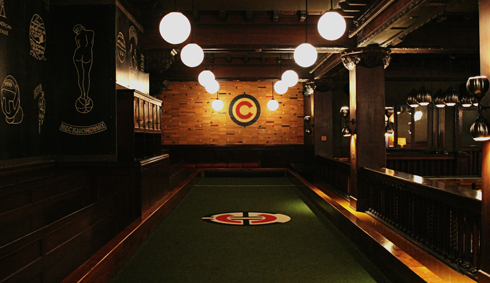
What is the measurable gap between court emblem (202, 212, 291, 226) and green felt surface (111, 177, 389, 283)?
176 mm

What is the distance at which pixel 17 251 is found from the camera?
2861mm

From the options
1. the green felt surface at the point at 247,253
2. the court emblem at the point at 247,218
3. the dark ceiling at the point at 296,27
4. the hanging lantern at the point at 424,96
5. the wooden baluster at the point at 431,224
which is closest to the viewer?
the green felt surface at the point at 247,253

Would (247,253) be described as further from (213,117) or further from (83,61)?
(213,117)

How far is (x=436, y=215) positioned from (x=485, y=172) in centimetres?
144

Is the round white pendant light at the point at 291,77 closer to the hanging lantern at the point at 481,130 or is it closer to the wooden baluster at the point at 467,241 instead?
the wooden baluster at the point at 467,241

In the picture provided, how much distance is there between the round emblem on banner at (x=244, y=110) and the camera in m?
14.3

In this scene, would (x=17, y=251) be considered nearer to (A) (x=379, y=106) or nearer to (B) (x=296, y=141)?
(A) (x=379, y=106)

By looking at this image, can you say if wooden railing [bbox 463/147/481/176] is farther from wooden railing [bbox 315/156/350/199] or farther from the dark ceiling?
the dark ceiling

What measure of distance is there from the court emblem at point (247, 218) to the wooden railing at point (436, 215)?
5.54 ft

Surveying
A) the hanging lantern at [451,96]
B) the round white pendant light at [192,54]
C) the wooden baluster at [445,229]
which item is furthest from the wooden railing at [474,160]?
the round white pendant light at [192,54]

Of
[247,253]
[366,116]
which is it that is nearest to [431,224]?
[247,253]

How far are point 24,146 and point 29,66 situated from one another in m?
1.10

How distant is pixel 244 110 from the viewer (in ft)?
46.9

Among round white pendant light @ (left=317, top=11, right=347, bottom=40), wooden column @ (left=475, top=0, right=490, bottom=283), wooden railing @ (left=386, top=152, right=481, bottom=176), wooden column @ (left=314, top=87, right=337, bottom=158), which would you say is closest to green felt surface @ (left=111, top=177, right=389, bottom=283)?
wooden column @ (left=475, top=0, right=490, bottom=283)
